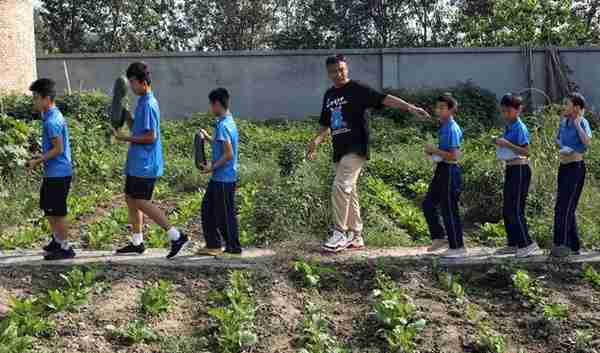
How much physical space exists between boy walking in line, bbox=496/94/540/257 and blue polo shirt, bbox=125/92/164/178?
297 centimetres

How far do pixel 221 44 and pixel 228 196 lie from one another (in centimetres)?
2753

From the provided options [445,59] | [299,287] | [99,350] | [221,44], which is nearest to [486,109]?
[445,59]

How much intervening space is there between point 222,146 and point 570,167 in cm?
304

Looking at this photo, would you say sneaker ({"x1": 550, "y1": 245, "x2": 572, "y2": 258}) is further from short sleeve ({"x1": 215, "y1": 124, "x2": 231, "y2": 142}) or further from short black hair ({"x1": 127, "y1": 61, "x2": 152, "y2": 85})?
short black hair ({"x1": 127, "y1": 61, "x2": 152, "y2": 85})

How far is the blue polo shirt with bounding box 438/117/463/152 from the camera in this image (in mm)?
6211

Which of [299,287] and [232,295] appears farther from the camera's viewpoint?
[299,287]

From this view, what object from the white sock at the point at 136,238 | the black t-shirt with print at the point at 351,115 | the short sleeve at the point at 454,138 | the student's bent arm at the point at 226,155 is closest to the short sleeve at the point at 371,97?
the black t-shirt with print at the point at 351,115

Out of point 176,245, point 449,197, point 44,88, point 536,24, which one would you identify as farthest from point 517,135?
point 536,24

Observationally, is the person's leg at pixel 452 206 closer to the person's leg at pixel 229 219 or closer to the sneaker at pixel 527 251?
the sneaker at pixel 527 251

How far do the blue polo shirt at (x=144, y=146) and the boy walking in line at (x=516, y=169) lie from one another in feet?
9.76

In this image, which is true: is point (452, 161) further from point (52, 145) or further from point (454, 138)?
point (52, 145)

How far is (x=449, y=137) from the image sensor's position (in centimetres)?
624

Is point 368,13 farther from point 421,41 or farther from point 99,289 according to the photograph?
point 99,289

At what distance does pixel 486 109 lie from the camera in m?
18.1
